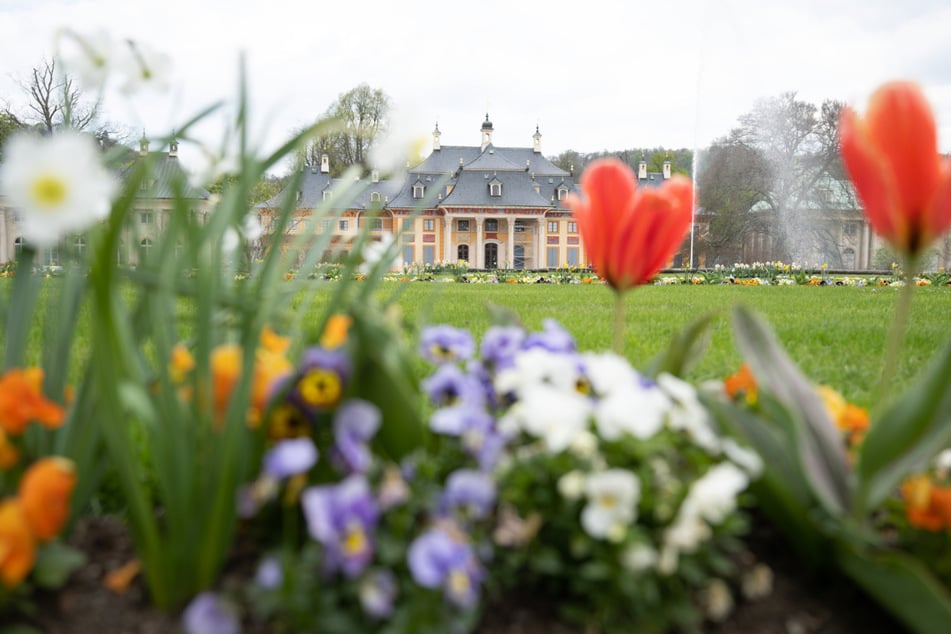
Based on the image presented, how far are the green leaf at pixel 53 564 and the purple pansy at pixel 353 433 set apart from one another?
0.33 meters

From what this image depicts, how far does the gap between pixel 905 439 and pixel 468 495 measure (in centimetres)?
55

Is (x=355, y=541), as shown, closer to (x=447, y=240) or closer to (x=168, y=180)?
(x=168, y=180)

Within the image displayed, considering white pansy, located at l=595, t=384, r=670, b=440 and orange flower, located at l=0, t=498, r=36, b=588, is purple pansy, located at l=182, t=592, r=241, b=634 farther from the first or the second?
white pansy, located at l=595, t=384, r=670, b=440

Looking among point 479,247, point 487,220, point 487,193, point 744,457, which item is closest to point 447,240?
point 479,247

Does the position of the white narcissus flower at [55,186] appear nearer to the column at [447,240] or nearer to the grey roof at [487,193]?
the column at [447,240]

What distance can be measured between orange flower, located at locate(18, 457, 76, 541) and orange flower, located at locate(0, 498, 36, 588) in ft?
0.04

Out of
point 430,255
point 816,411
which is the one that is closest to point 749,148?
point 430,255

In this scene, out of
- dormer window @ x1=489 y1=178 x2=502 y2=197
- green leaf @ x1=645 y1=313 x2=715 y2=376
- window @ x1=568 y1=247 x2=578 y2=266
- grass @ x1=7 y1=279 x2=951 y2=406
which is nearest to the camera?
green leaf @ x1=645 y1=313 x2=715 y2=376

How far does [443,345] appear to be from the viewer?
1104 millimetres

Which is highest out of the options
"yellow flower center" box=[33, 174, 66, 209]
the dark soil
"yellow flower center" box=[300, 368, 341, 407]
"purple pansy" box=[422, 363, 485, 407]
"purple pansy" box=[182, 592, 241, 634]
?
"yellow flower center" box=[33, 174, 66, 209]

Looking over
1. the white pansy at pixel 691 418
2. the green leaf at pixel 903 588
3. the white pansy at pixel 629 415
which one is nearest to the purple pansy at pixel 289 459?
the white pansy at pixel 629 415

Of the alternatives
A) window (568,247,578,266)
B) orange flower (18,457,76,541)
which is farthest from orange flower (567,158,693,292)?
window (568,247,578,266)

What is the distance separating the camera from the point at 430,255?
40562 millimetres

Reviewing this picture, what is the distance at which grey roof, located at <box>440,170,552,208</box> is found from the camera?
39.2 m
